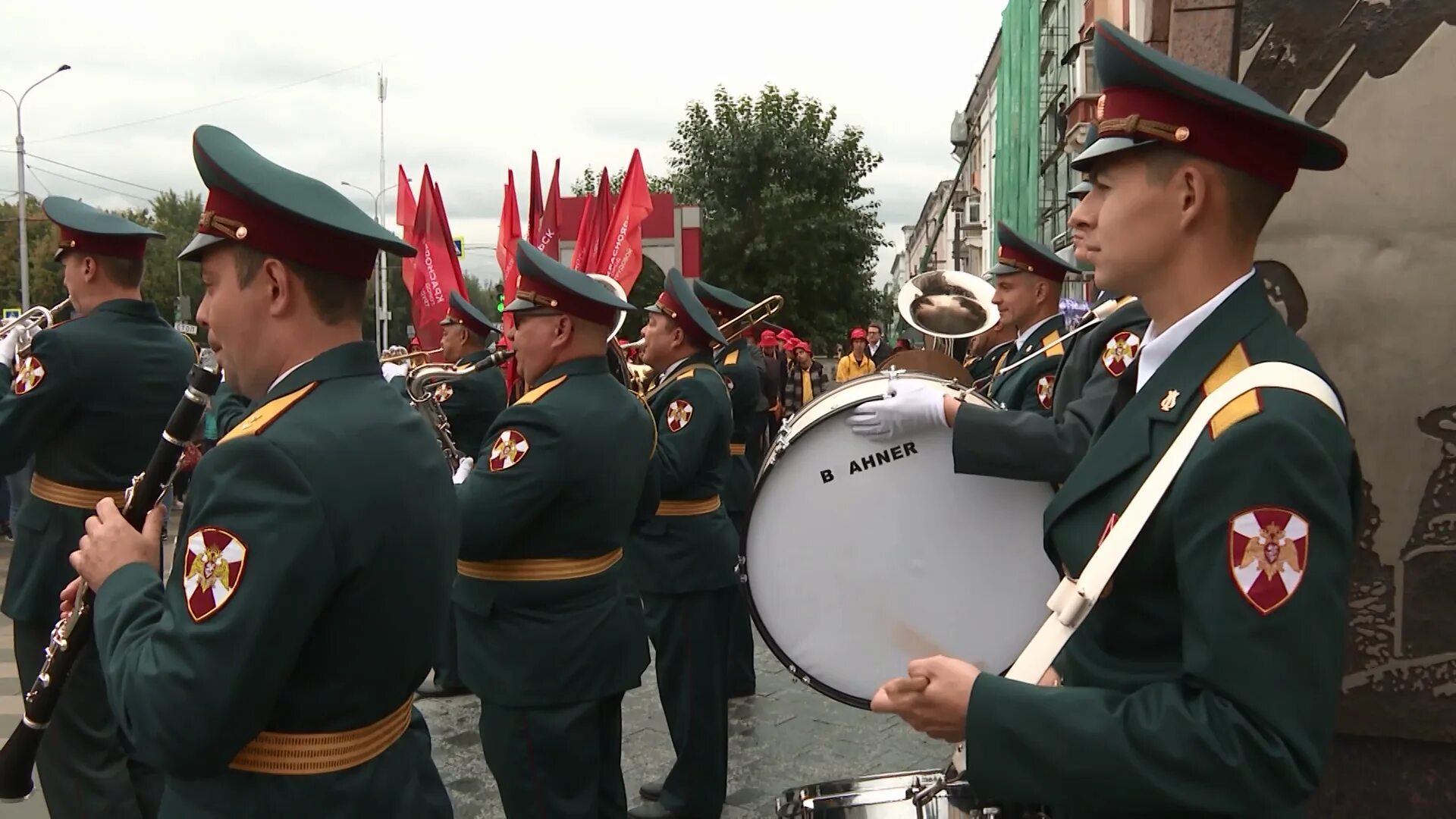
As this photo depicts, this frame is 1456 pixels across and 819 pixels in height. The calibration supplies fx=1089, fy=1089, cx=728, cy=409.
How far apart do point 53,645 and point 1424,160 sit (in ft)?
11.9

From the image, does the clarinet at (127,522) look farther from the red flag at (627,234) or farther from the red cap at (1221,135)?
the red flag at (627,234)

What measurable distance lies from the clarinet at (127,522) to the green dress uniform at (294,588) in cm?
30

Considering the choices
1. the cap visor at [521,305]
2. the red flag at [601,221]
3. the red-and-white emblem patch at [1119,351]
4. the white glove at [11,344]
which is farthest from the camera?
the red flag at [601,221]

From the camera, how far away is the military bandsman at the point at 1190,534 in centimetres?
143

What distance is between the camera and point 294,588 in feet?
5.98

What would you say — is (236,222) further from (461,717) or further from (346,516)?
(461,717)

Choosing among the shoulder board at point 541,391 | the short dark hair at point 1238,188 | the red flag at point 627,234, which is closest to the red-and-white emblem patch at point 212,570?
the short dark hair at point 1238,188

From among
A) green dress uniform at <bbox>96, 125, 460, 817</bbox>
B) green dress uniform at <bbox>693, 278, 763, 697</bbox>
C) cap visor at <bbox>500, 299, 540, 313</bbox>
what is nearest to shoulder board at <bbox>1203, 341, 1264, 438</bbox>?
green dress uniform at <bbox>96, 125, 460, 817</bbox>

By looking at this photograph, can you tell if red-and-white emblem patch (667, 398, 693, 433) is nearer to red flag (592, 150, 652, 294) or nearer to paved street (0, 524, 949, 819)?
paved street (0, 524, 949, 819)

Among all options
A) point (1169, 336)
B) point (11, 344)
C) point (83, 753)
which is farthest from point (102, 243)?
A: point (1169, 336)

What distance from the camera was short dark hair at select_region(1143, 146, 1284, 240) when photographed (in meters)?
1.70

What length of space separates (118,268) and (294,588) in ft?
10.4

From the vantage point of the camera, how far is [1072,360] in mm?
3529

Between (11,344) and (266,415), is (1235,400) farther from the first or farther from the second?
(11,344)
